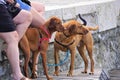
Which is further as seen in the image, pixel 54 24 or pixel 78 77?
pixel 78 77

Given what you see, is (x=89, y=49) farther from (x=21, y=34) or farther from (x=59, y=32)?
(x=21, y=34)

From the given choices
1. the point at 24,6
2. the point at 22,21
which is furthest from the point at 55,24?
the point at 22,21

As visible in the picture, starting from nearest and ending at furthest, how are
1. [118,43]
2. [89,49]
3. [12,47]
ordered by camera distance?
[12,47]
[89,49]
[118,43]

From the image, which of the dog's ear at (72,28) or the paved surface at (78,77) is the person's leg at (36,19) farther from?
the paved surface at (78,77)

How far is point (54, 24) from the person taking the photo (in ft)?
20.1

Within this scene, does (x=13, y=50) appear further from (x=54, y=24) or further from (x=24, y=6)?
(x=54, y=24)

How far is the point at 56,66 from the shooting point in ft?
22.0

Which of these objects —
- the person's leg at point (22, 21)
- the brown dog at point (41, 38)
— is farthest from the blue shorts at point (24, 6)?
the brown dog at point (41, 38)

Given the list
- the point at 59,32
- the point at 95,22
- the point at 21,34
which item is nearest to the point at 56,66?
the point at 59,32

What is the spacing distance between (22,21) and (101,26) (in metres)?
3.92

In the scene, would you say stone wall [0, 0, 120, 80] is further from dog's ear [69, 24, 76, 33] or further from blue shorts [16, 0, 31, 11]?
blue shorts [16, 0, 31, 11]

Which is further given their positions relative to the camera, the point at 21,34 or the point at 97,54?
the point at 97,54

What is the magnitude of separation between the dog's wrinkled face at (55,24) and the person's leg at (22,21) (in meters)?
0.56

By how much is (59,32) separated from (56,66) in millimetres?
507
